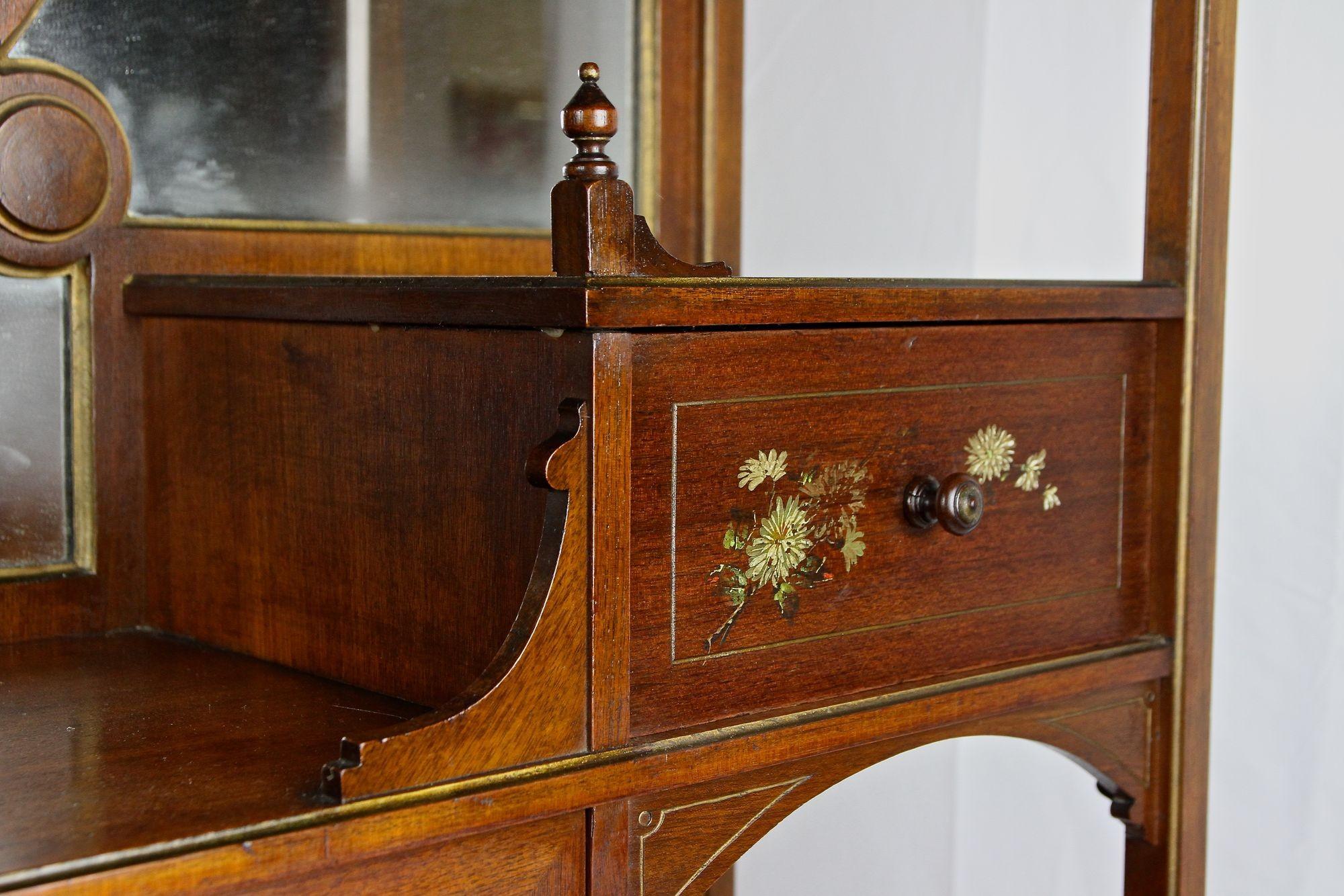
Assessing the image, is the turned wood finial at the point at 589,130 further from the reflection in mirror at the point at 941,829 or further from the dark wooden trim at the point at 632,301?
the reflection in mirror at the point at 941,829

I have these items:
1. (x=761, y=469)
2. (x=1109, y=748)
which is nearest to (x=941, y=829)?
(x=1109, y=748)

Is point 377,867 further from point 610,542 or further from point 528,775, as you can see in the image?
point 610,542

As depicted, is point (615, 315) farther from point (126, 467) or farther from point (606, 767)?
point (126, 467)

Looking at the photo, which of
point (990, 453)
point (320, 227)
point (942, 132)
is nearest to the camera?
point (990, 453)

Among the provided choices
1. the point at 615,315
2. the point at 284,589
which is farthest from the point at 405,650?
the point at 615,315

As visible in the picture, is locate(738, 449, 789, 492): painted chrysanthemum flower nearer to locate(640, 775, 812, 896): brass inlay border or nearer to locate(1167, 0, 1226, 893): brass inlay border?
locate(640, 775, 812, 896): brass inlay border

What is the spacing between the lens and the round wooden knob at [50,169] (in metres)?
1.11

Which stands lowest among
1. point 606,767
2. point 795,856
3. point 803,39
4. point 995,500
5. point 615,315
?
point 795,856

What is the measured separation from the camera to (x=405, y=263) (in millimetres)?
1358

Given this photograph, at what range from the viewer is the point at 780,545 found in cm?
96

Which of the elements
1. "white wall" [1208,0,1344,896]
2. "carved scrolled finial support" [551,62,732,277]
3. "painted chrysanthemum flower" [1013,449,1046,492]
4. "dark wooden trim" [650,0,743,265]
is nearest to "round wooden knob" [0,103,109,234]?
"carved scrolled finial support" [551,62,732,277]

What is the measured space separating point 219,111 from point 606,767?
25.2 inches

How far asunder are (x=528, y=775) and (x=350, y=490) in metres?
0.25

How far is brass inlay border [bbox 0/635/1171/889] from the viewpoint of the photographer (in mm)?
714
